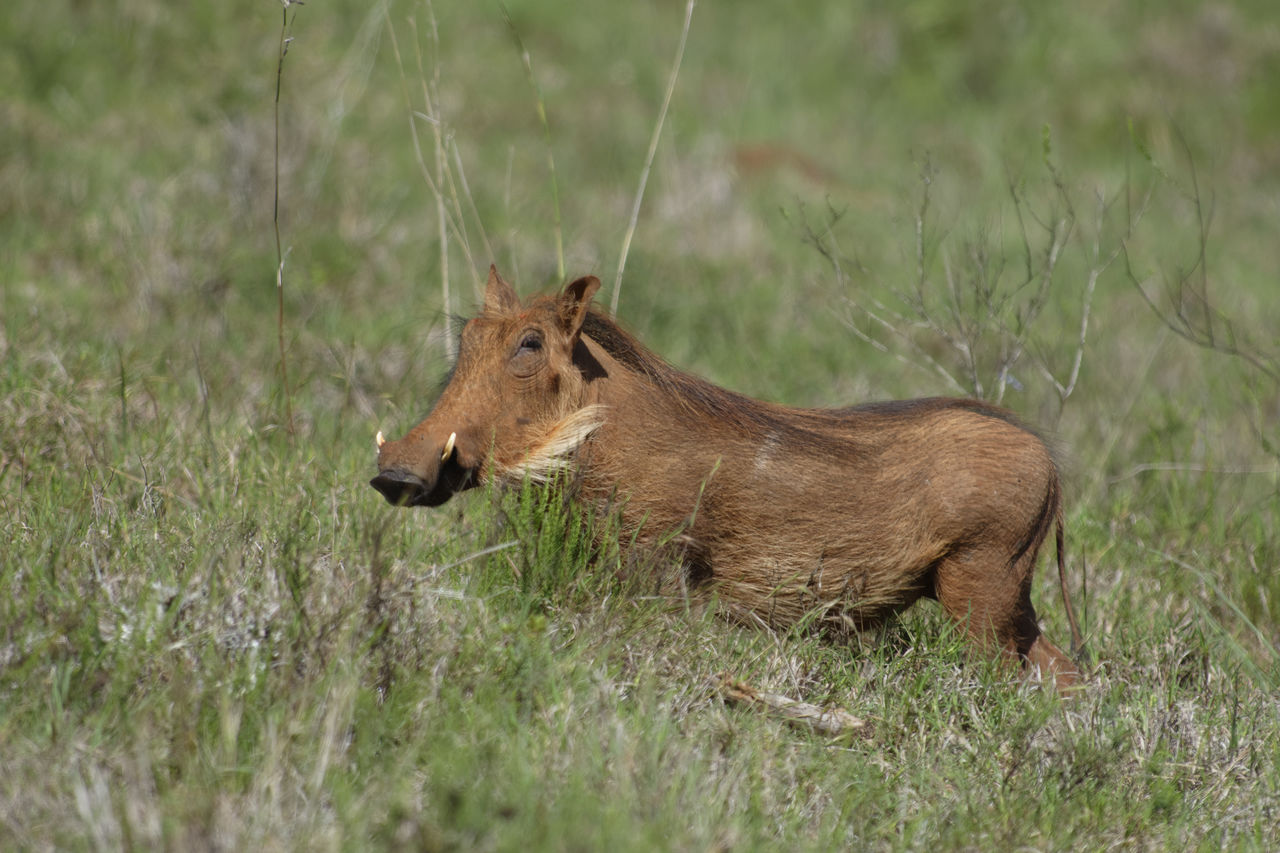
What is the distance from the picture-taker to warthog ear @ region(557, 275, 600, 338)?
2.93 meters

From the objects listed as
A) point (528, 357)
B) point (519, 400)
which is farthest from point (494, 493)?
point (528, 357)

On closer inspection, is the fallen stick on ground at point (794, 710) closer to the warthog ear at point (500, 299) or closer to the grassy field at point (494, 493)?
the grassy field at point (494, 493)

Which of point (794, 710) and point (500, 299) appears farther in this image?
point (500, 299)

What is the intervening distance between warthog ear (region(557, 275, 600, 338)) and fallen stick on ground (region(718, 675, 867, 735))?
0.89m

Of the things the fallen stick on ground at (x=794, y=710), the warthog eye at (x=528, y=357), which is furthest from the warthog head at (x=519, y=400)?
the fallen stick on ground at (x=794, y=710)

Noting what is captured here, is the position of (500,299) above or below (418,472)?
above

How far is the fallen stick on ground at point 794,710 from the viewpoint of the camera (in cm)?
283

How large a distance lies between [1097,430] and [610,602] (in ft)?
10.8

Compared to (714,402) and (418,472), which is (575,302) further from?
(418,472)

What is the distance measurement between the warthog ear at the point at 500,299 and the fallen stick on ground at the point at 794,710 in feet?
3.38

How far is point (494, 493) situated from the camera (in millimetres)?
2988

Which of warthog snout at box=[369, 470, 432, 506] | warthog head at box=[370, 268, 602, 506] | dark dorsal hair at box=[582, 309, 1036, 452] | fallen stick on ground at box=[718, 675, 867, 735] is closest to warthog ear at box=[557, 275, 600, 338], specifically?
warthog head at box=[370, 268, 602, 506]

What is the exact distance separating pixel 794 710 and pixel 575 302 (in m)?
1.07

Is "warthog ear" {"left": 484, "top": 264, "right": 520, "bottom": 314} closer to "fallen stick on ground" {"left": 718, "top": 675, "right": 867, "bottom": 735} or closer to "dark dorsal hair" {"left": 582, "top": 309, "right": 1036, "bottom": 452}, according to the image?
"dark dorsal hair" {"left": 582, "top": 309, "right": 1036, "bottom": 452}
